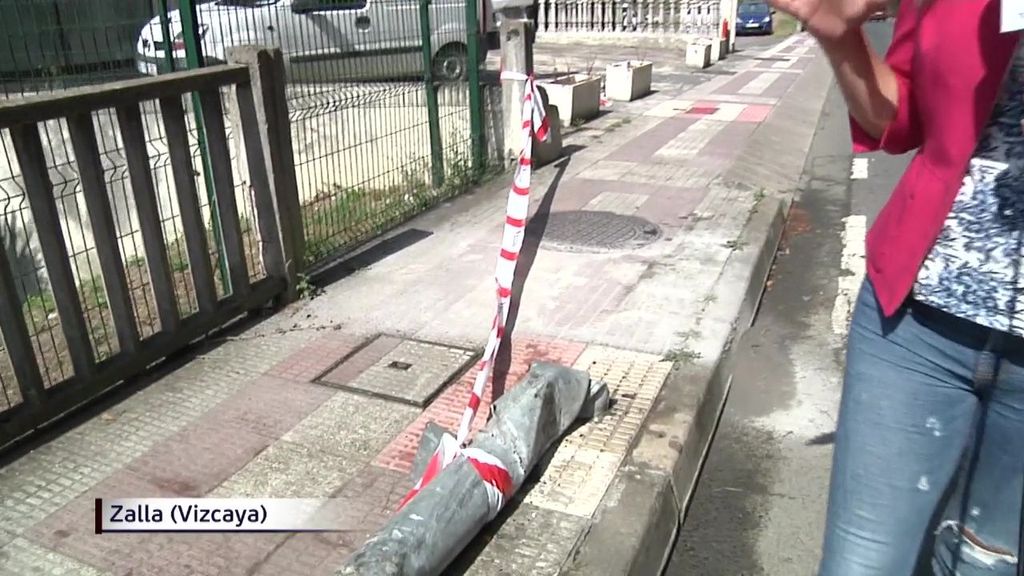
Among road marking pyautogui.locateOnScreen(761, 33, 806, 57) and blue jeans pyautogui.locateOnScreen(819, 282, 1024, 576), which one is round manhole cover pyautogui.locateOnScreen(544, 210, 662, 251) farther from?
road marking pyautogui.locateOnScreen(761, 33, 806, 57)

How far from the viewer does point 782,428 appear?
392 centimetres

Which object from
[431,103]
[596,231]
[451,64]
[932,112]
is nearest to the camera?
[932,112]

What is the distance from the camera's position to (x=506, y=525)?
3006mm

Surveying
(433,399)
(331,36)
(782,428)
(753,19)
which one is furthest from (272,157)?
(753,19)

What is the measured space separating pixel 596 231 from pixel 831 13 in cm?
480

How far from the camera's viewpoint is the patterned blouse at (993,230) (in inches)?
65.6

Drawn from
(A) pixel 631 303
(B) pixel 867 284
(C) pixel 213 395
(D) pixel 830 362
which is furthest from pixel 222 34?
(B) pixel 867 284

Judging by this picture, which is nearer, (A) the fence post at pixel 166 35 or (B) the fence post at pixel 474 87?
(A) the fence post at pixel 166 35

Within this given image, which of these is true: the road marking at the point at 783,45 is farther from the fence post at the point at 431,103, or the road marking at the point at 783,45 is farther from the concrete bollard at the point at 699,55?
the fence post at the point at 431,103

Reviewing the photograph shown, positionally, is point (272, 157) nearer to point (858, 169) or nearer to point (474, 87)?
point (474, 87)

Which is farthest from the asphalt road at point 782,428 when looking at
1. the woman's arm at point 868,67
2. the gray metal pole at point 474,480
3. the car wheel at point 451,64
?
the car wheel at point 451,64

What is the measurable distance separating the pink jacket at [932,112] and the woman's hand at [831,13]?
150 millimetres

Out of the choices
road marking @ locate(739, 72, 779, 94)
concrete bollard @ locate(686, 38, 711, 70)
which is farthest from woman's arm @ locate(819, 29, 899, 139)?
concrete bollard @ locate(686, 38, 711, 70)

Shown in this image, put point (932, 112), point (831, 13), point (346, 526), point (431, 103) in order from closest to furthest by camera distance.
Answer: point (831, 13) → point (932, 112) → point (346, 526) → point (431, 103)
